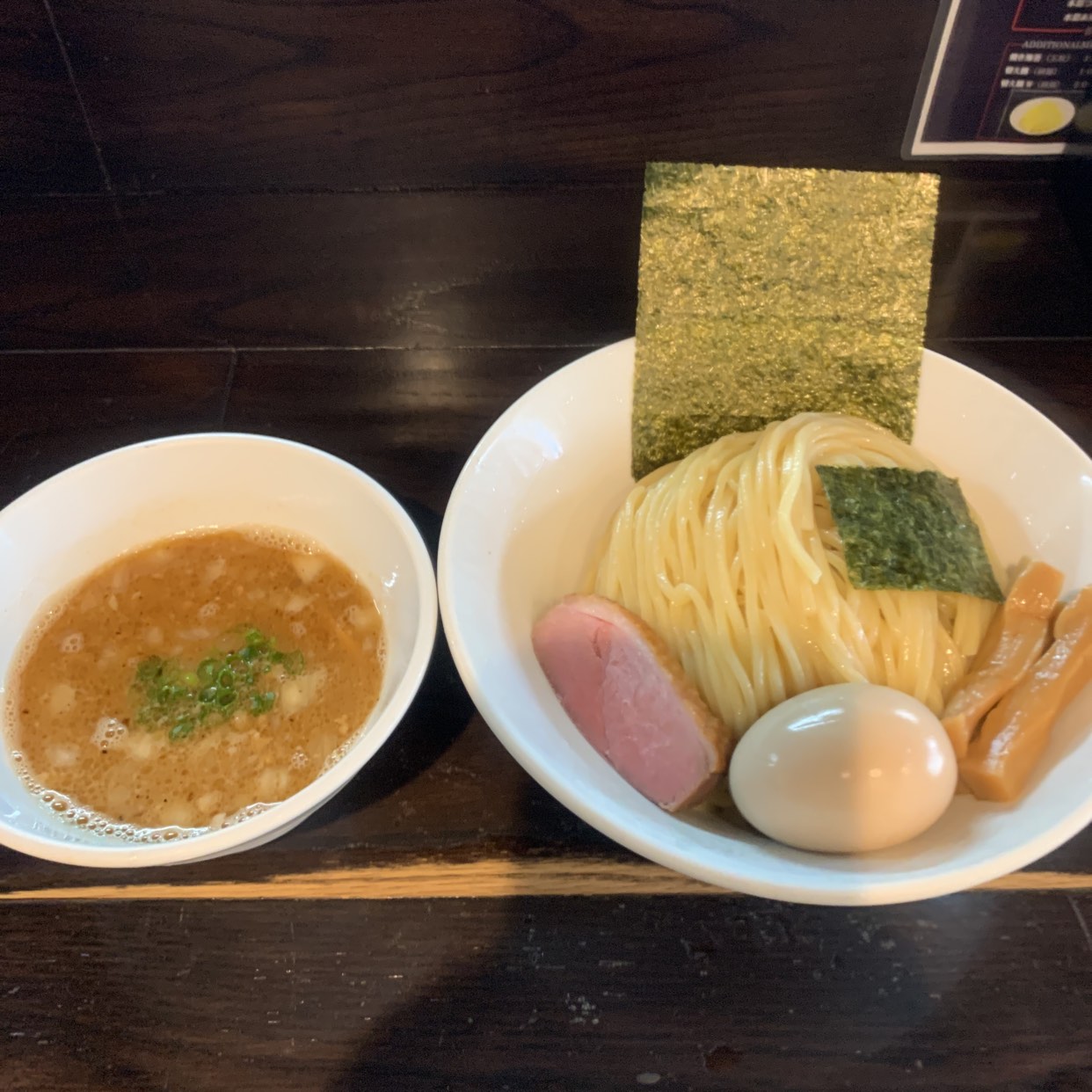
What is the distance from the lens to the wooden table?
997 millimetres

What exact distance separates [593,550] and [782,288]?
47cm

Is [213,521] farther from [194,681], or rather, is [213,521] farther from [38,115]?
[38,115]

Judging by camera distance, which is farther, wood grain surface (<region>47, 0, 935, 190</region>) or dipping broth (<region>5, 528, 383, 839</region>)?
wood grain surface (<region>47, 0, 935, 190</region>)

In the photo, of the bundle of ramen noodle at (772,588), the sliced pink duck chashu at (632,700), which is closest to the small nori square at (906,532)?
the bundle of ramen noodle at (772,588)

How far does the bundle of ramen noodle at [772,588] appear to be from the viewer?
3.67ft

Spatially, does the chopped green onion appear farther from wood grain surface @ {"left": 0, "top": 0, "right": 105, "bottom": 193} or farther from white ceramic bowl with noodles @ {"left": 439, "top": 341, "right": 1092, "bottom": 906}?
wood grain surface @ {"left": 0, "top": 0, "right": 105, "bottom": 193}

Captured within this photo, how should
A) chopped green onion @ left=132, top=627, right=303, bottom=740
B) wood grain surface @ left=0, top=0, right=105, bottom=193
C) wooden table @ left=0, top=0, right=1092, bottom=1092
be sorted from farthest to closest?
wood grain surface @ left=0, top=0, right=105, bottom=193, chopped green onion @ left=132, top=627, right=303, bottom=740, wooden table @ left=0, top=0, right=1092, bottom=1092

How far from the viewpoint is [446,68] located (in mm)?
1412

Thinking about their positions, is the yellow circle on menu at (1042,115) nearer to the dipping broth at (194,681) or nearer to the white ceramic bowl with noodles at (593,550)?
the white ceramic bowl with noodles at (593,550)

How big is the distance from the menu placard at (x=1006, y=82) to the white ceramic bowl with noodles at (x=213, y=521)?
1082mm

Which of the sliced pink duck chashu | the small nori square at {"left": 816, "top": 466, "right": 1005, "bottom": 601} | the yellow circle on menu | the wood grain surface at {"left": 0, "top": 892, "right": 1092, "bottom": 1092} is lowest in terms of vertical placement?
the wood grain surface at {"left": 0, "top": 892, "right": 1092, "bottom": 1092}

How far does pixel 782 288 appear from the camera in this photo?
1.29 metres

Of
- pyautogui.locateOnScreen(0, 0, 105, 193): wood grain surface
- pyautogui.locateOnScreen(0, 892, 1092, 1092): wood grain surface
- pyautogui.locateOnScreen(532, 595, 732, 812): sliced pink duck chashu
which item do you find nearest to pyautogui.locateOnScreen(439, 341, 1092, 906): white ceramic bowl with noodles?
pyautogui.locateOnScreen(532, 595, 732, 812): sliced pink duck chashu

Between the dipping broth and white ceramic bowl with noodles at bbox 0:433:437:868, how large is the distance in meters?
0.02
